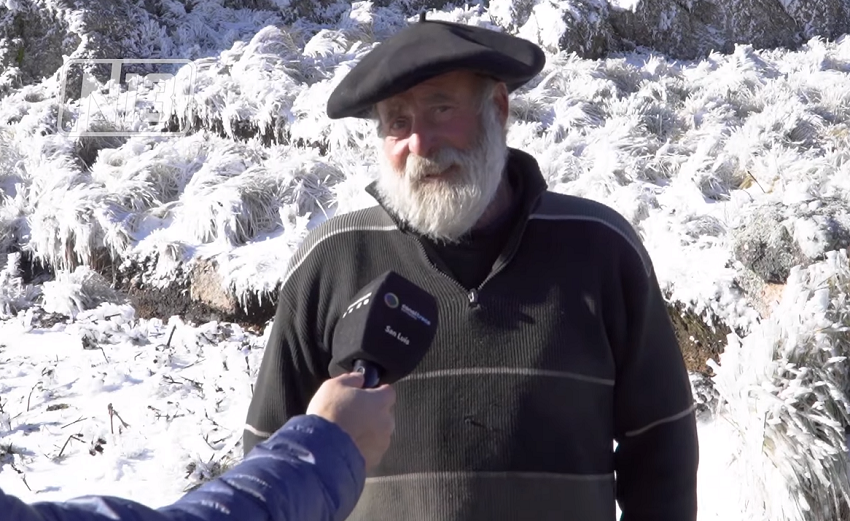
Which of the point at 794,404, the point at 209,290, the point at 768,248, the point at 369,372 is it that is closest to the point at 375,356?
the point at 369,372

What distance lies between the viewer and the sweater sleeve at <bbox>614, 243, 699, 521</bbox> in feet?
7.06

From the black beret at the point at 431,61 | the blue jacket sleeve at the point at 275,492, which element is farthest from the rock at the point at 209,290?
the blue jacket sleeve at the point at 275,492

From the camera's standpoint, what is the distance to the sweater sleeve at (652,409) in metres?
2.15

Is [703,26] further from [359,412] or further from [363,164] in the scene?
[359,412]

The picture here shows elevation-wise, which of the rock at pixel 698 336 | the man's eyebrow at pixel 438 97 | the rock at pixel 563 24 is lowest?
the rock at pixel 698 336

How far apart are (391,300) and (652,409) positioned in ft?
2.83

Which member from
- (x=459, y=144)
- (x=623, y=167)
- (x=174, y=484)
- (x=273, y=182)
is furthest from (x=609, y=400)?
(x=273, y=182)

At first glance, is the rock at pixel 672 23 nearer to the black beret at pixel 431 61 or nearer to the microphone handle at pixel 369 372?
the black beret at pixel 431 61

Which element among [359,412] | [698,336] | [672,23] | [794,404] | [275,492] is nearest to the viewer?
[275,492]

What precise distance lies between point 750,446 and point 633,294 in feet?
5.13

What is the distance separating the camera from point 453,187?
7.11 ft

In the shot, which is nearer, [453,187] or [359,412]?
[359,412]

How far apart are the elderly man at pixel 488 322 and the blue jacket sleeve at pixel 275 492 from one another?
2.71 feet

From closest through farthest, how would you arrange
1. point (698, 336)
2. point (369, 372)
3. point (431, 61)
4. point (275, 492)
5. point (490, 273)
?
point (275, 492) < point (369, 372) < point (431, 61) < point (490, 273) < point (698, 336)
